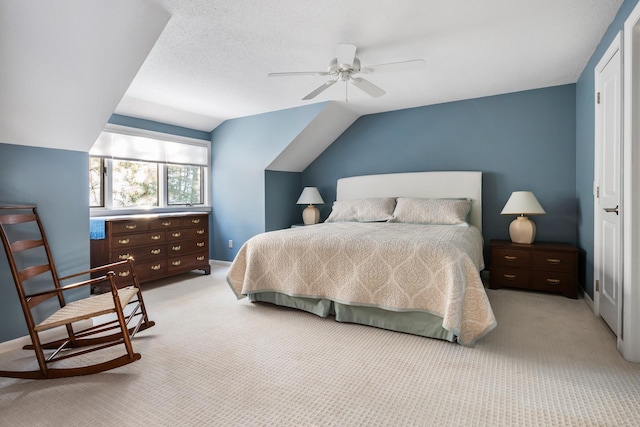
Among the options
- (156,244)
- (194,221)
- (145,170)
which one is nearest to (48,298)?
(156,244)

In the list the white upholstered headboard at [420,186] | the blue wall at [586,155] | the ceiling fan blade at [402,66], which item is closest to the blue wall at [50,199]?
the ceiling fan blade at [402,66]

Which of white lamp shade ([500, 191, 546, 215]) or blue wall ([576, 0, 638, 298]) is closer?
blue wall ([576, 0, 638, 298])

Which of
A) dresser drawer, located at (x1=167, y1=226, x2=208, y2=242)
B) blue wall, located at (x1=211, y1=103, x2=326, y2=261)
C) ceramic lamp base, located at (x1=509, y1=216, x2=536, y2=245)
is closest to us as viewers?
ceramic lamp base, located at (x1=509, y1=216, x2=536, y2=245)

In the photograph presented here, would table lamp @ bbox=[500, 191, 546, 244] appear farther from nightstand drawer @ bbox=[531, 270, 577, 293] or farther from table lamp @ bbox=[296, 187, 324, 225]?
table lamp @ bbox=[296, 187, 324, 225]

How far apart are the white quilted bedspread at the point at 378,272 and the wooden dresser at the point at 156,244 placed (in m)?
1.28

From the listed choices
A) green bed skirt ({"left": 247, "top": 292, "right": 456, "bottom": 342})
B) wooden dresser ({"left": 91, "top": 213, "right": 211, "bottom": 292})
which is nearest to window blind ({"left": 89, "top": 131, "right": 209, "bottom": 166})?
wooden dresser ({"left": 91, "top": 213, "right": 211, "bottom": 292})

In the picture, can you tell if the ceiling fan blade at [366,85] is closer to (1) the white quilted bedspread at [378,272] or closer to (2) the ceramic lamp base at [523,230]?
(1) the white quilted bedspread at [378,272]

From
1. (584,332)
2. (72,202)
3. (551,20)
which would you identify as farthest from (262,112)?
(584,332)

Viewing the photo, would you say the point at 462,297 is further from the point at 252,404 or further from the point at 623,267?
the point at 252,404

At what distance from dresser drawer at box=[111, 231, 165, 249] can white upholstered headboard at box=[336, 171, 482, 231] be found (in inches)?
102

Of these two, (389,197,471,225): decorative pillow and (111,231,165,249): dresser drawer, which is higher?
(389,197,471,225): decorative pillow

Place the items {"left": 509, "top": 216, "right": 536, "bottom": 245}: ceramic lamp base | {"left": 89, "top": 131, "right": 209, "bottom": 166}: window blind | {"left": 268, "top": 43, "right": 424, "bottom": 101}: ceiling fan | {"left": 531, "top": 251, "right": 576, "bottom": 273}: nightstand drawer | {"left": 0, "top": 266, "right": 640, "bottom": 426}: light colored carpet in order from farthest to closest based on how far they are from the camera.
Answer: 1. {"left": 89, "top": 131, "right": 209, "bottom": 166}: window blind
2. {"left": 509, "top": 216, "right": 536, "bottom": 245}: ceramic lamp base
3. {"left": 531, "top": 251, "right": 576, "bottom": 273}: nightstand drawer
4. {"left": 268, "top": 43, "right": 424, "bottom": 101}: ceiling fan
5. {"left": 0, "top": 266, "right": 640, "bottom": 426}: light colored carpet

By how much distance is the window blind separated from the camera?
13.2 ft

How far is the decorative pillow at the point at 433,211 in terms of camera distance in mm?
Result: 3824
